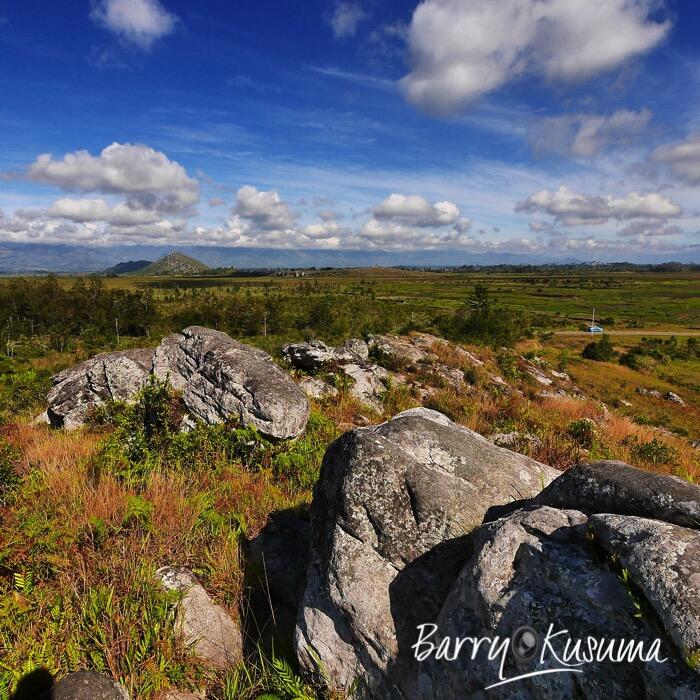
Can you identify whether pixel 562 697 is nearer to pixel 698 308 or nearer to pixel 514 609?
pixel 514 609

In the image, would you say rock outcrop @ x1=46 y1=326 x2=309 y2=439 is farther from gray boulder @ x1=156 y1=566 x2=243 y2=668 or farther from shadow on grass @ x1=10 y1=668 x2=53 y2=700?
shadow on grass @ x1=10 y1=668 x2=53 y2=700

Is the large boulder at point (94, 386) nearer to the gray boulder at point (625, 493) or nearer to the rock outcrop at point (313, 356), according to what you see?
the rock outcrop at point (313, 356)

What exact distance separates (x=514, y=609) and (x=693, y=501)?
66.0 inches

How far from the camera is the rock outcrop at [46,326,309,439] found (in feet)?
32.5

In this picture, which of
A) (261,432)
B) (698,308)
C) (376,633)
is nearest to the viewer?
(376,633)

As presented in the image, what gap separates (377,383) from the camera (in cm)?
1772

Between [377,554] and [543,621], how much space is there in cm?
152

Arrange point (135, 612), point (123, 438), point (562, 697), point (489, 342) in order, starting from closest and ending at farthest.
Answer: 1. point (562, 697)
2. point (135, 612)
3. point (123, 438)
4. point (489, 342)

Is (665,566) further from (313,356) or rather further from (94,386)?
(313,356)

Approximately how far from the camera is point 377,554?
13.1ft

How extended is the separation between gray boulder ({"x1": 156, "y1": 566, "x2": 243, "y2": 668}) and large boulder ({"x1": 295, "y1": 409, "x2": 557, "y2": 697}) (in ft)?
2.62

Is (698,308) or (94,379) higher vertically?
(94,379)

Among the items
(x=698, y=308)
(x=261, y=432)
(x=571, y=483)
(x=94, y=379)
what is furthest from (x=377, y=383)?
A: (x=698, y=308)

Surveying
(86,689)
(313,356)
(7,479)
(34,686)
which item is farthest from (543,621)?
(313,356)
